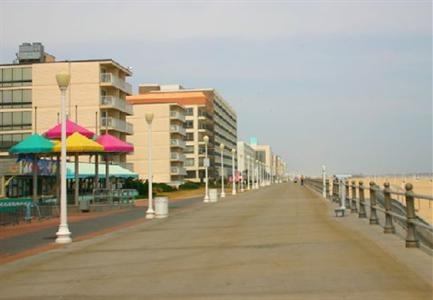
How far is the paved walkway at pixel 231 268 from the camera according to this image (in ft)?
28.8

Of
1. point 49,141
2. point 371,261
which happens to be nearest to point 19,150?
point 49,141

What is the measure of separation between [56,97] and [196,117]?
5635 cm

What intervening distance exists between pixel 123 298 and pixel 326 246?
6.15 metres

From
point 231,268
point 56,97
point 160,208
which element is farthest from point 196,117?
point 231,268

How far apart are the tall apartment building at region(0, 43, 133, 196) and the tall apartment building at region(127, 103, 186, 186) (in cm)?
2114

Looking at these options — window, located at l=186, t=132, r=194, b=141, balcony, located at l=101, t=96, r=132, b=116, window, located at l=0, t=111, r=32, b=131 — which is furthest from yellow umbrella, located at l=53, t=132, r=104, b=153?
window, located at l=186, t=132, r=194, b=141

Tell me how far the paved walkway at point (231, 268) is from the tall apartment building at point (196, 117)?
10892 centimetres

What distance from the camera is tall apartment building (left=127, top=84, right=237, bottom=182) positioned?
135 meters

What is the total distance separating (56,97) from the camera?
8306 cm

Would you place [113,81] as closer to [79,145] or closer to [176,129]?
[176,129]

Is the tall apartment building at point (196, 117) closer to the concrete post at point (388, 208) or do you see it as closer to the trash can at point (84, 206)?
the trash can at point (84, 206)

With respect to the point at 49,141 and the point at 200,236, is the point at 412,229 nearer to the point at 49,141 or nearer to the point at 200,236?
the point at 200,236

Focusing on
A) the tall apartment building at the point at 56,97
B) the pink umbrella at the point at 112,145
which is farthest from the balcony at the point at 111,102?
the pink umbrella at the point at 112,145

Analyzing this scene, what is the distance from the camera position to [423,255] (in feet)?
38.2
